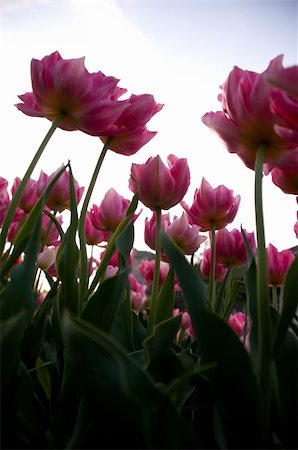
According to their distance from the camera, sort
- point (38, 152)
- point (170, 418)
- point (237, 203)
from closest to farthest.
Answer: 1. point (170, 418)
2. point (38, 152)
3. point (237, 203)

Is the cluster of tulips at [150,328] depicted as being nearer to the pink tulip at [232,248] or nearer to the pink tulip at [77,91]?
the pink tulip at [77,91]

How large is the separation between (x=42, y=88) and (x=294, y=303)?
401 mm

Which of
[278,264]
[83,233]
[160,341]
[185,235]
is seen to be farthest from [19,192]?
[278,264]

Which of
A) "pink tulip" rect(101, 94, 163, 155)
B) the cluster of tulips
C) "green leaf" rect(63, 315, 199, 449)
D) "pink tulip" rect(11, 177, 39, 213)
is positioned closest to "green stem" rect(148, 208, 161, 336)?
the cluster of tulips

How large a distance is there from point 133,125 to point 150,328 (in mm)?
279

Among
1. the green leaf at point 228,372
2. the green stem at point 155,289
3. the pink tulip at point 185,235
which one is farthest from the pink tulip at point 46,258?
the green leaf at point 228,372

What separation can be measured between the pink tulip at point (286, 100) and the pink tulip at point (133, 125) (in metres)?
0.22

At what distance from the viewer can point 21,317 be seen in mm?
307

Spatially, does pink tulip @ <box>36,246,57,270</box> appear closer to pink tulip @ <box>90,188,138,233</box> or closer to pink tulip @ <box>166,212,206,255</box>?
pink tulip @ <box>90,188,138,233</box>

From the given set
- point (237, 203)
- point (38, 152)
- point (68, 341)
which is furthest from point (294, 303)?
point (237, 203)

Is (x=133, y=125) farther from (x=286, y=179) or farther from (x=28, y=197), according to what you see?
(x=28, y=197)

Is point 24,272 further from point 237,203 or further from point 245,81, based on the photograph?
point 237,203

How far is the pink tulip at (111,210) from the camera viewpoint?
2.68 feet

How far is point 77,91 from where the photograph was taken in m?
0.53
